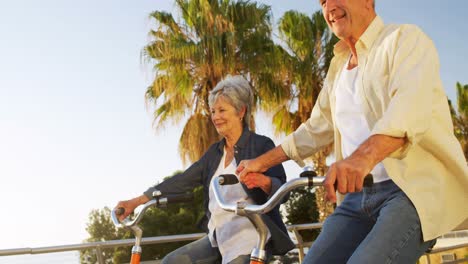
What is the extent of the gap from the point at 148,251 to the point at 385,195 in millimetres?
33219

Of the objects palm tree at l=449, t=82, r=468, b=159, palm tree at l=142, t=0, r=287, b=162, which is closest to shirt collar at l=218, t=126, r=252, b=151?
palm tree at l=142, t=0, r=287, b=162

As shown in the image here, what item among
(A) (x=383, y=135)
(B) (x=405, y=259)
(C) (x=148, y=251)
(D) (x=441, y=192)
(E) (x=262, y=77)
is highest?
(E) (x=262, y=77)

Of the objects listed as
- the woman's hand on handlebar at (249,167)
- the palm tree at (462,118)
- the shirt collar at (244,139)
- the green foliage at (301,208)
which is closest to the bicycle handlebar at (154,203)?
the shirt collar at (244,139)

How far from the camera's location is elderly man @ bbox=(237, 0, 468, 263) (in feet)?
6.96

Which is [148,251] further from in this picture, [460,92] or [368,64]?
[368,64]

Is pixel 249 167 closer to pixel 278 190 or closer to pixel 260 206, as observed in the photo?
pixel 260 206

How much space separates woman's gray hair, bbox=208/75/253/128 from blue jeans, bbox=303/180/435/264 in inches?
53.0

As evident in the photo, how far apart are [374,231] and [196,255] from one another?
1566 millimetres

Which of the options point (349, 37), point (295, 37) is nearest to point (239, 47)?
point (295, 37)

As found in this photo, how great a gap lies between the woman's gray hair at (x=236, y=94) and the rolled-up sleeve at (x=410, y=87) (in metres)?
1.46

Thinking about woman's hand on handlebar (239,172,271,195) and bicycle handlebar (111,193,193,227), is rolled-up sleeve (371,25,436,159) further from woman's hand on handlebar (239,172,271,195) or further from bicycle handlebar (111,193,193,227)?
bicycle handlebar (111,193,193,227)

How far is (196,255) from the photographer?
11.8ft

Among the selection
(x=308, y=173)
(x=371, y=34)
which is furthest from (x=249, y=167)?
(x=371, y=34)

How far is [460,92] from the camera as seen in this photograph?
1332 inches
